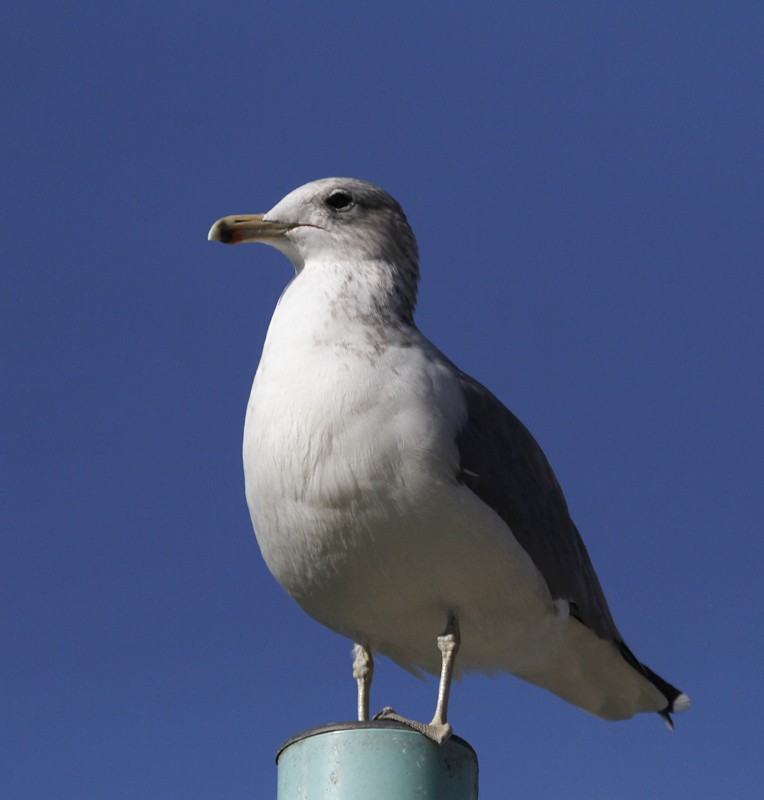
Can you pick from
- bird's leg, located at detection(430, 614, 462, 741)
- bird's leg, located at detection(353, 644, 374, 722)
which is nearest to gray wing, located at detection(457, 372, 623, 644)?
bird's leg, located at detection(430, 614, 462, 741)

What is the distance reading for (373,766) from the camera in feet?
18.3

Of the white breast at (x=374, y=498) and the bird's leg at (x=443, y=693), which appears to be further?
the white breast at (x=374, y=498)

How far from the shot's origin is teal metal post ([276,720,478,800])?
5.56 m

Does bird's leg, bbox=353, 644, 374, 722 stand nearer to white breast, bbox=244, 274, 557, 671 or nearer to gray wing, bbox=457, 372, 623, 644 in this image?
white breast, bbox=244, 274, 557, 671

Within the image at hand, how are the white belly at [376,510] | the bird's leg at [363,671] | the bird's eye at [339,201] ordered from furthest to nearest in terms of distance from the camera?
the bird's eye at [339,201] < the bird's leg at [363,671] < the white belly at [376,510]

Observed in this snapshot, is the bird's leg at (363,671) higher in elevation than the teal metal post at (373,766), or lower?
higher

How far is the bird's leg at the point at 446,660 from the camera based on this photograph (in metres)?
6.18

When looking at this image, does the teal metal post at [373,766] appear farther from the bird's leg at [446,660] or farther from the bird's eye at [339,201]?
the bird's eye at [339,201]

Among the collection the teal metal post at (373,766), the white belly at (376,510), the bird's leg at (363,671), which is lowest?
the teal metal post at (373,766)

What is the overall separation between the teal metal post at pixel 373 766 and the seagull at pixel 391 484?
5.6 inches

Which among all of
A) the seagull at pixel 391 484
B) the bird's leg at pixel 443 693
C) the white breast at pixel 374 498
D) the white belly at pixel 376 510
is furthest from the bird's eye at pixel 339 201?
the bird's leg at pixel 443 693

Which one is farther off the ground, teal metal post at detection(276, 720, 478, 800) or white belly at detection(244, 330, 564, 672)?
white belly at detection(244, 330, 564, 672)

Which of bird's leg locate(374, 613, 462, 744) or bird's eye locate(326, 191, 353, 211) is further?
bird's eye locate(326, 191, 353, 211)

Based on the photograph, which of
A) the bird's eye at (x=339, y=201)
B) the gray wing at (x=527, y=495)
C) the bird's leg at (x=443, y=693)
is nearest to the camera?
the bird's leg at (x=443, y=693)
